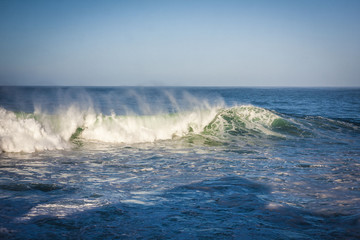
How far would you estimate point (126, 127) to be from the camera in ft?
37.2

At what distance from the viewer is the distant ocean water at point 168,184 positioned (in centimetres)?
335

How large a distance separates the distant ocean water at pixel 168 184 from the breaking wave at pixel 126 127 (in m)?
0.06

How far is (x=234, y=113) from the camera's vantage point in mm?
14555

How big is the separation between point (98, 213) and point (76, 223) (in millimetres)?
354

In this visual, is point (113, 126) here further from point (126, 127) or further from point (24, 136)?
point (24, 136)

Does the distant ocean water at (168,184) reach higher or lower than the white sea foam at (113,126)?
lower

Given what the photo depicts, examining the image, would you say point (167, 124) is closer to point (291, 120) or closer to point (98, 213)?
point (291, 120)

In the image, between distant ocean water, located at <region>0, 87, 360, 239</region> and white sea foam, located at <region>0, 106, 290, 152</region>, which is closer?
distant ocean water, located at <region>0, 87, 360, 239</region>

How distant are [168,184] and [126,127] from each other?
21.8 feet

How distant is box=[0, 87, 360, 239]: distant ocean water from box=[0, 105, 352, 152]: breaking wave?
6cm

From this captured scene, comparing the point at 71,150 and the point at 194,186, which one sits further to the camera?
the point at 71,150

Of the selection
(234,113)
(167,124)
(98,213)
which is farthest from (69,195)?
(234,113)

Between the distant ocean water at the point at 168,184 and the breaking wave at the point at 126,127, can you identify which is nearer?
the distant ocean water at the point at 168,184

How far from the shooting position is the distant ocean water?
132 inches
